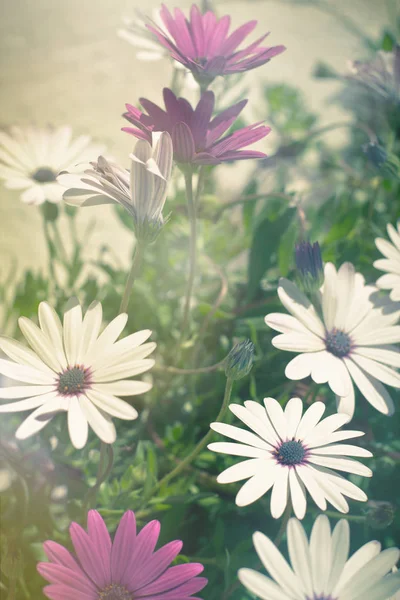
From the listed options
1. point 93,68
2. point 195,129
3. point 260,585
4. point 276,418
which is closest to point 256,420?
point 276,418

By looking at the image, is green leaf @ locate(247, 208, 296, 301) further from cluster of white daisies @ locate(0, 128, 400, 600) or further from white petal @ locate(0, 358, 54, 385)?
white petal @ locate(0, 358, 54, 385)

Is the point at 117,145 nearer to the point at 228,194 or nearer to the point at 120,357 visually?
the point at 228,194

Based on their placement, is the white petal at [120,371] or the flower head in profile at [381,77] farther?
the flower head in profile at [381,77]

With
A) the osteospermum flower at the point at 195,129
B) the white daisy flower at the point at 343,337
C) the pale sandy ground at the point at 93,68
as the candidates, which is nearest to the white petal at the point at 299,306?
the white daisy flower at the point at 343,337

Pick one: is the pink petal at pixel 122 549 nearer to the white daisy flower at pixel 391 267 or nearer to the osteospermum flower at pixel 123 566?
the osteospermum flower at pixel 123 566

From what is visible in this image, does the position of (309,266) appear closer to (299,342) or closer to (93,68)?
(299,342)

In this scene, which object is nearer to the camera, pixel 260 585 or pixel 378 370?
pixel 260 585

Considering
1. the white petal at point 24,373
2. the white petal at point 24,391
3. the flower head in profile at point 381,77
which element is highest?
the flower head in profile at point 381,77
